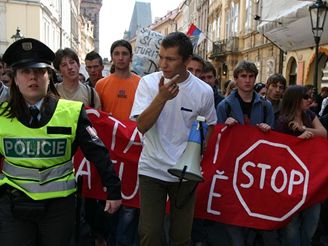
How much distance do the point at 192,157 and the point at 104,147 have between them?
63cm

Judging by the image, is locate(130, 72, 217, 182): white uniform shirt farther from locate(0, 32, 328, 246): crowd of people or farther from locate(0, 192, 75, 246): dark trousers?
locate(0, 192, 75, 246): dark trousers

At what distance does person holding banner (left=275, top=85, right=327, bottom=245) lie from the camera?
13.5ft

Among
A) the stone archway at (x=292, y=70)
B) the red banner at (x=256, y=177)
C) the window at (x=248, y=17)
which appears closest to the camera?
the red banner at (x=256, y=177)

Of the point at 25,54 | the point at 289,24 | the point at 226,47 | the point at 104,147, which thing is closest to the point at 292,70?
the point at 289,24

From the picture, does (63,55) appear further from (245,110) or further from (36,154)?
(36,154)

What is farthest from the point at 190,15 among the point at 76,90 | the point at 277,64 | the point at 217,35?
the point at 76,90

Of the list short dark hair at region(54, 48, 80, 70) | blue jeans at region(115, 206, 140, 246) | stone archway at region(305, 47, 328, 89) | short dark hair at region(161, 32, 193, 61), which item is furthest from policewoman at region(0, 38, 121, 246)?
stone archway at region(305, 47, 328, 89)

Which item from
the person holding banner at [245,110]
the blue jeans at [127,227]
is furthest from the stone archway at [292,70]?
the blue jeans at [127,227]

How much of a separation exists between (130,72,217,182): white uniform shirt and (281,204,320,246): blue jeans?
5.03 feet

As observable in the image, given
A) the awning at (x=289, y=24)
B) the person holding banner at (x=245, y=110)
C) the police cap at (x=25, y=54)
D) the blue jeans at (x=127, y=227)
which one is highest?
the awning at (x=289, y=24)

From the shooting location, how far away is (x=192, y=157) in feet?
10.0

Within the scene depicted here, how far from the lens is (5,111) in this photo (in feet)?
8.54

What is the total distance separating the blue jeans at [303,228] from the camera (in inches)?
161

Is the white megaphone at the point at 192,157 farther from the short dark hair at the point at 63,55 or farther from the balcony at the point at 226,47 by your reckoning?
the balcony at the point at 226,47
